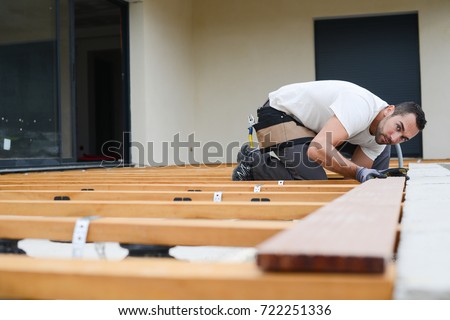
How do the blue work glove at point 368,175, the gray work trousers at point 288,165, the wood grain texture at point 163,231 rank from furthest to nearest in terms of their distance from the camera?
the gray work trousers at point 288,165, the blue work glove at point 368,175, the wood grain texture at point 163,231

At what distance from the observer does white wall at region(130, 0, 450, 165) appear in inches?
273

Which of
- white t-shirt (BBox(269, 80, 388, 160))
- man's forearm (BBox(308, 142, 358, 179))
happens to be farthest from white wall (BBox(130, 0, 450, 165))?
man's forearm (BBox(308, 142, 358, 179))

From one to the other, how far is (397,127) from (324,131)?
396 millimetres

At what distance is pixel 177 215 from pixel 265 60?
6.27 metres

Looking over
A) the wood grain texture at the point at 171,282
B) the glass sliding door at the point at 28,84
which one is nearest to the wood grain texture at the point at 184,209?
the wood grain texture at the point at 171,282

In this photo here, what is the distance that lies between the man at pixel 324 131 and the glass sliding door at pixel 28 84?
2438mm

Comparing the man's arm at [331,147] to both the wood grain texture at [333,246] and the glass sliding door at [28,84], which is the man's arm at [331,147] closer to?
the wood grain texture at [333,246]

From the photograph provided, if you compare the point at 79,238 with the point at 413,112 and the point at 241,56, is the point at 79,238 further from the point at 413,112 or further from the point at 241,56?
the point at 241,56

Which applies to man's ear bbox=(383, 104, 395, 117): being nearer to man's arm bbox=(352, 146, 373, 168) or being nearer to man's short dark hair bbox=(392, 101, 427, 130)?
man's short dark hair bbox=(392, 101, 427, 130)

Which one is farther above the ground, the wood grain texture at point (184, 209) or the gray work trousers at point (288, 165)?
the gray work trousers at point (288, 165)

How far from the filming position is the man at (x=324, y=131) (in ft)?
8.00

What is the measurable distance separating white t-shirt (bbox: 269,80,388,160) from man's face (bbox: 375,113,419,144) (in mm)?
82

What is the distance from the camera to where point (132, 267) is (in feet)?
2.62
